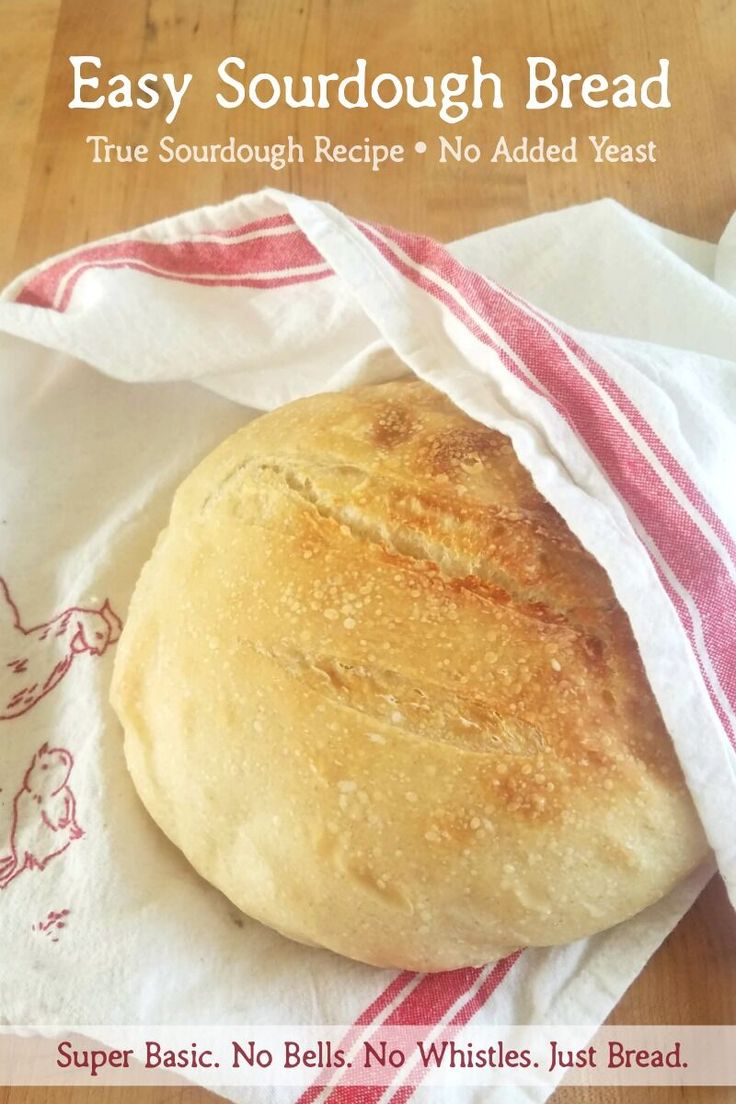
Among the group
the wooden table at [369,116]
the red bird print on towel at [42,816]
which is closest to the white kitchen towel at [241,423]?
the red bird print on towel at [42,816]

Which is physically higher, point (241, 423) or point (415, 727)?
point (241, 423)

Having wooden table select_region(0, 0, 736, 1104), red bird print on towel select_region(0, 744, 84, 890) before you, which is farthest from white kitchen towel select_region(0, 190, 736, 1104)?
wooden table select_region(0, 0, 736, 1104)

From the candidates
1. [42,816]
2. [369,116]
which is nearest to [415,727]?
[42,816]

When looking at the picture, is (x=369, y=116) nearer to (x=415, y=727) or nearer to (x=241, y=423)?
(x=241, y=423)

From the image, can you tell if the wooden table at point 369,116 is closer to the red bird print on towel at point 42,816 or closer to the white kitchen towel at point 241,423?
the white kitchen towel at point 241,423

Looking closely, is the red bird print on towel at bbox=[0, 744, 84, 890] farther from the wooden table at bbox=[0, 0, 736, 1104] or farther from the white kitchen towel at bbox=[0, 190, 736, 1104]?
the wooden table at bbox=[0, 0, 736, 1104]

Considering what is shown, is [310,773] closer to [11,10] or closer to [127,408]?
[127,408]
